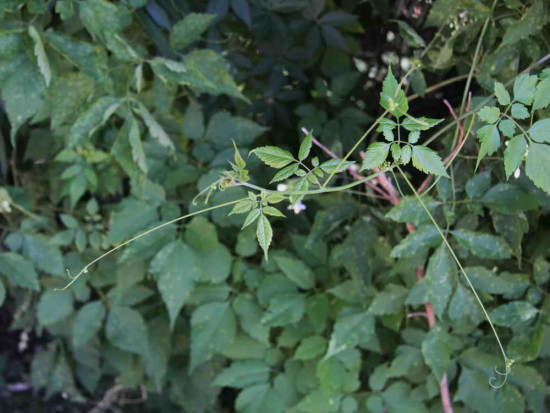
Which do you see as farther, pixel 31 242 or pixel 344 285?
pixel 31 242

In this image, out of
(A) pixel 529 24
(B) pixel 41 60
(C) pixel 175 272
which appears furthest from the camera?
(C) pixel 175 272

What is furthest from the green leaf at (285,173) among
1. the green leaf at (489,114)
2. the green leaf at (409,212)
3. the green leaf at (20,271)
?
the green leaf at (20,271)

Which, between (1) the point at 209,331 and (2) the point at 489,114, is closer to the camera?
(2) the point at 489,114

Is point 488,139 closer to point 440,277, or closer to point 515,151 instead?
point 515,151

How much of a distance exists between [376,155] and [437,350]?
0.61 metres

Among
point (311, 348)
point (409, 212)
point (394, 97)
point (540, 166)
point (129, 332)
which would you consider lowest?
point (129, 332)

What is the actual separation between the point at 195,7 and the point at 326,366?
0.85 metres

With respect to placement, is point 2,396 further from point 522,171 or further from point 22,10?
point 522,171

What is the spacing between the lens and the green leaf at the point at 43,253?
5.14ft

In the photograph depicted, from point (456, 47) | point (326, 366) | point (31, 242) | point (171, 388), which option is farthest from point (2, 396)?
point (456, 47)

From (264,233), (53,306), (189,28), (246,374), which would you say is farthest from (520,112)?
(53,306)

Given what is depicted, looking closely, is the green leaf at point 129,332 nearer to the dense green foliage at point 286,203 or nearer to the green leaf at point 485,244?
the dense green foliage at point 286,203

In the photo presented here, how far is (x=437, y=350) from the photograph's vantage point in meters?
1.26

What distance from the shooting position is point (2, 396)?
7.52 feet
